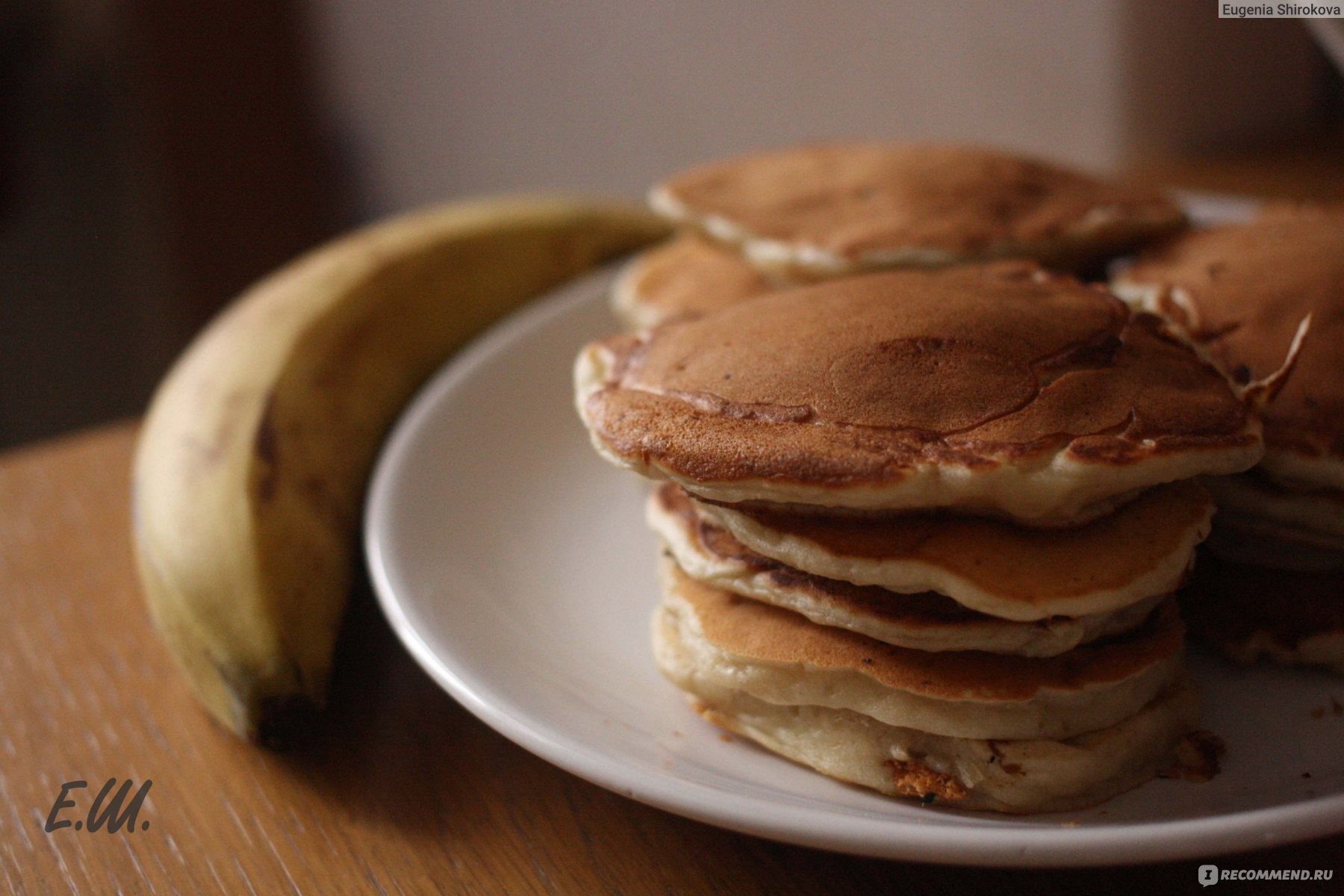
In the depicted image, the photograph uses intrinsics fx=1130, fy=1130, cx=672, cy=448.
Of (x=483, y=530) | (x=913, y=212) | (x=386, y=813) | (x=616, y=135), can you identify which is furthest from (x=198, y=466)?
(x=616, y=135)

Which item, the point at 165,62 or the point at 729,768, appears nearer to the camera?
the point at 729,768

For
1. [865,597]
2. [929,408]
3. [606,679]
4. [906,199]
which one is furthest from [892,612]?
[906,199]

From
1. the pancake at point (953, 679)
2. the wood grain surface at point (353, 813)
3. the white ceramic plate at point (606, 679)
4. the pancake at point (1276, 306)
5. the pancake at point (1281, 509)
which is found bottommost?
the wood grain surface at point (353, 813)

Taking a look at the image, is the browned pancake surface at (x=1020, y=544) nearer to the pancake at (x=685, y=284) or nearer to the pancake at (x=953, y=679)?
the pancake at (x=953, y=679)

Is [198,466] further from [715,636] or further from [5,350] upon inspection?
[5,350]

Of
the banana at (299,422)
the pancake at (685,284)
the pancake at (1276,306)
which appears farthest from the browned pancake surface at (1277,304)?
the banana at (299,422)

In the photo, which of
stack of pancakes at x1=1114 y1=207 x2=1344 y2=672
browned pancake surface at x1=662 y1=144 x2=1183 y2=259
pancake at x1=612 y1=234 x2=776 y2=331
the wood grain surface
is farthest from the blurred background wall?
the wood grain surface
